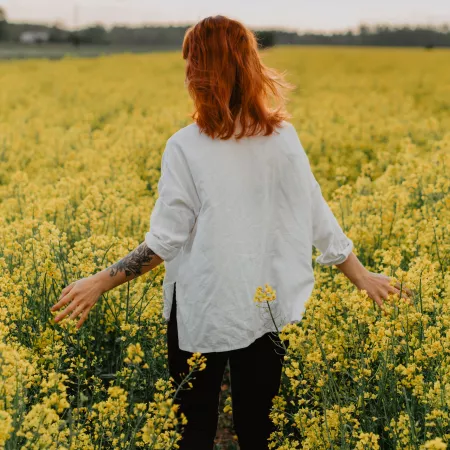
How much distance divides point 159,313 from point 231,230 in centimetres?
119

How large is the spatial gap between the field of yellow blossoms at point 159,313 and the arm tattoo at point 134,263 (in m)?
0.34

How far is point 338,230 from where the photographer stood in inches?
103

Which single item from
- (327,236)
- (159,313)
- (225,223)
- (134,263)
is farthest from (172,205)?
(159,313)

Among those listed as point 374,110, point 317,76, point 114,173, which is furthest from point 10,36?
point 114,173

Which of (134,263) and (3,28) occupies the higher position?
(3,28)

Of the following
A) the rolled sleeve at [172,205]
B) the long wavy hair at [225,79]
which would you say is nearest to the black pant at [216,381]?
the rolled sleeve at [172,205]

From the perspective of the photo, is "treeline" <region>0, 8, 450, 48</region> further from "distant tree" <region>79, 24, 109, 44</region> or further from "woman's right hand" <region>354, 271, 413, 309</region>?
"woman's right hand" <region>354, 271, 413, 309</region>

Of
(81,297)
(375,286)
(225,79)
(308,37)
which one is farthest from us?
(308,37)

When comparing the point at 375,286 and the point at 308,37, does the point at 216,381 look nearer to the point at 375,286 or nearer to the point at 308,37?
the point at 375,286

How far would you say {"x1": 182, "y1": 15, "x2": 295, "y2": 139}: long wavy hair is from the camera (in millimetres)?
2281

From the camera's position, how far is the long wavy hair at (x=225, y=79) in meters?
2.28

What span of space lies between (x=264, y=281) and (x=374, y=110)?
10649mm

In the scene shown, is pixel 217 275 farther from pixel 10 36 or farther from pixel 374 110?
pixel 10 36

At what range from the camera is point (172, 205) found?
7.65 feet
